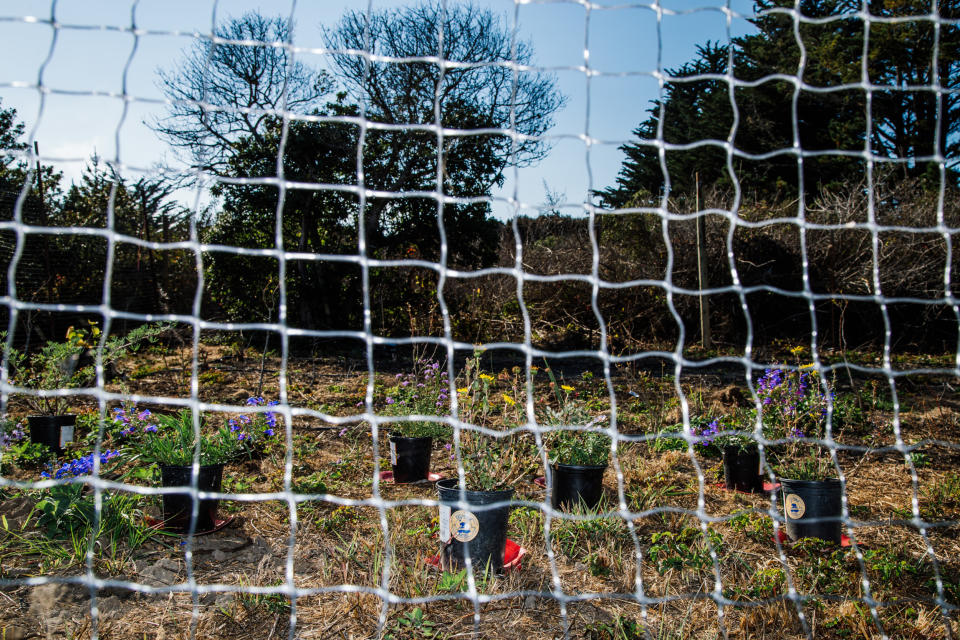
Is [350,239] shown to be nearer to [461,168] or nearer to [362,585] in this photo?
[461,168]

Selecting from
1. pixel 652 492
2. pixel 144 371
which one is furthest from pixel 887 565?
pixel 144 371

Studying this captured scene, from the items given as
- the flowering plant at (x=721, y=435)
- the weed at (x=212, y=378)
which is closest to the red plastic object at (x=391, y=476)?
the flowering plant at (x=721, y=435)

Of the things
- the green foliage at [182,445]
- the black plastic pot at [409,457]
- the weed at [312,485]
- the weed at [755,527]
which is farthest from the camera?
the black plastic pot at [409,457]

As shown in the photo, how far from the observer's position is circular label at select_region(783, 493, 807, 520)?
2.24 meters

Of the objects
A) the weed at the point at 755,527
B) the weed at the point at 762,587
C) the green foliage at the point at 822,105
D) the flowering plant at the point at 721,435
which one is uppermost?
the green foliage at the point at 822,105

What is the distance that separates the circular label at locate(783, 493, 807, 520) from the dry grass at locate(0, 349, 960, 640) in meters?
0.08

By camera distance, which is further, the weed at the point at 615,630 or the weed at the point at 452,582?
the weed at the point at 452,582

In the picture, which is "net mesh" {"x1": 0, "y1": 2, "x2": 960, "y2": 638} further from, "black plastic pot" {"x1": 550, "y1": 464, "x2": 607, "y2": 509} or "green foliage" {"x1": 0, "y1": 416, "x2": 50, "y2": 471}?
"green foliage" {"x1": 0, "y1": 416, "x2": 50, "y2": 471}

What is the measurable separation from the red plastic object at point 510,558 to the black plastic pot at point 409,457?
34.1 inches

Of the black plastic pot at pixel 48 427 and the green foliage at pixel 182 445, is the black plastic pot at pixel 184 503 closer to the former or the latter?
the green foliage at pixel 182 445

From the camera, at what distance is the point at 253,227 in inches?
294

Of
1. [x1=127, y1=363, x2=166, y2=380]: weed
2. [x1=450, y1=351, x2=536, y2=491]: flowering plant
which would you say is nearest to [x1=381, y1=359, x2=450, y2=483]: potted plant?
[x1=450, y1=351, x2=536, y2=491]: flowering plant

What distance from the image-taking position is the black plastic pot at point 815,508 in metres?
2.23

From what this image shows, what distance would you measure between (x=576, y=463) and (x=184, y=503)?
→ 1.42m
